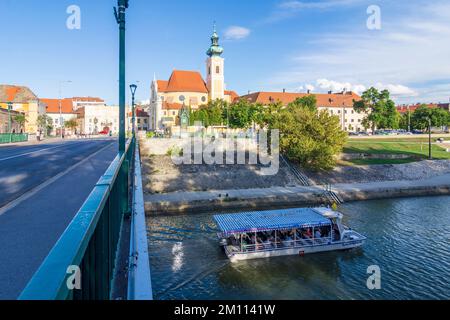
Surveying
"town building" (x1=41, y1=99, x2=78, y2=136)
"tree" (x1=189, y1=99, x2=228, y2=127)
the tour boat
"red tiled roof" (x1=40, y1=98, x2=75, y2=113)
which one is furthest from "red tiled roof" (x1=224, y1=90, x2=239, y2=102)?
the tour boat

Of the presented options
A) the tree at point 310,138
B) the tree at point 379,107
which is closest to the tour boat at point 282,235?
the tree at point 310,138

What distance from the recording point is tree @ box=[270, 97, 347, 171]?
46906mm

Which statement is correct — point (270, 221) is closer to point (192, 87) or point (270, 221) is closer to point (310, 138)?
point (310, 138)

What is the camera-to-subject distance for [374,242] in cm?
2541

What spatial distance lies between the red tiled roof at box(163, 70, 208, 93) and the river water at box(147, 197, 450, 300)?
79.7 metres

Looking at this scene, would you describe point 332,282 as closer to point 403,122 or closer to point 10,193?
point 10,193

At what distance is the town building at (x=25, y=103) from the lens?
3230 inches

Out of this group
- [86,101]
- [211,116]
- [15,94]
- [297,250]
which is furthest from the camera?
[86,101]

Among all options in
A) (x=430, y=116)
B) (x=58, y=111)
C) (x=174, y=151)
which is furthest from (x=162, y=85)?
(x=430, y=116)

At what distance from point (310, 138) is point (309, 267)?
2911 cm

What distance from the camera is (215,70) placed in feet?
348

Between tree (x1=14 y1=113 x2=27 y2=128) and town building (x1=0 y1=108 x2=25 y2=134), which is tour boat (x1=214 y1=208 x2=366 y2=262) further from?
tree (x1=14 y1=113 x2=27 y2=128)

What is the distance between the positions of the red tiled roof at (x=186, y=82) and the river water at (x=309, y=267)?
261 feet
